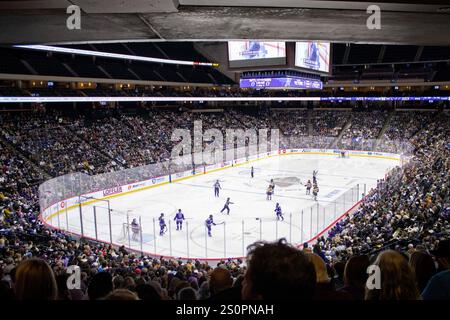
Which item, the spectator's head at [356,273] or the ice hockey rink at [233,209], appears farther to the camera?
the ice hockey rink at [233,209]

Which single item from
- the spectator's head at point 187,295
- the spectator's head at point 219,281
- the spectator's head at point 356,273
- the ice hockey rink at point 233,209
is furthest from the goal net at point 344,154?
the spectator's head at point 187,295

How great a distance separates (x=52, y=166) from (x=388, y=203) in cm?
1979

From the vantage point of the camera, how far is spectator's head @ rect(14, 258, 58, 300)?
8.58 feet

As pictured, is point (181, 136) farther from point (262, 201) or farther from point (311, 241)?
point (311, 241)

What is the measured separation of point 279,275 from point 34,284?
1.75 m

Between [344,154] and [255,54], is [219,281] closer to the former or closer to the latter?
[255,54]

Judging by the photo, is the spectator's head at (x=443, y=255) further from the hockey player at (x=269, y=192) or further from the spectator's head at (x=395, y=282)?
the hockey player at (x=269, y=192)

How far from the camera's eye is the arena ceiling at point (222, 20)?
12.6 feet

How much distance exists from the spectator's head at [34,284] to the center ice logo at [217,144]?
2774 cm

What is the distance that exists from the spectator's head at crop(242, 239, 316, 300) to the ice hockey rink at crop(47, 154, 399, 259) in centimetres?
1172

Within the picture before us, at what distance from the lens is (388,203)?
A: 15.4m

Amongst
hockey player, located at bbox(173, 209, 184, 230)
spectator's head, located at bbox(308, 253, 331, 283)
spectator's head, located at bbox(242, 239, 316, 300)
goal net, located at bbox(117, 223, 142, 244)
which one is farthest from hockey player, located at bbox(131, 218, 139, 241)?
spectator's head, located at bbox(242, 239, 316, 300)

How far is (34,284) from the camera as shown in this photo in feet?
8.59
